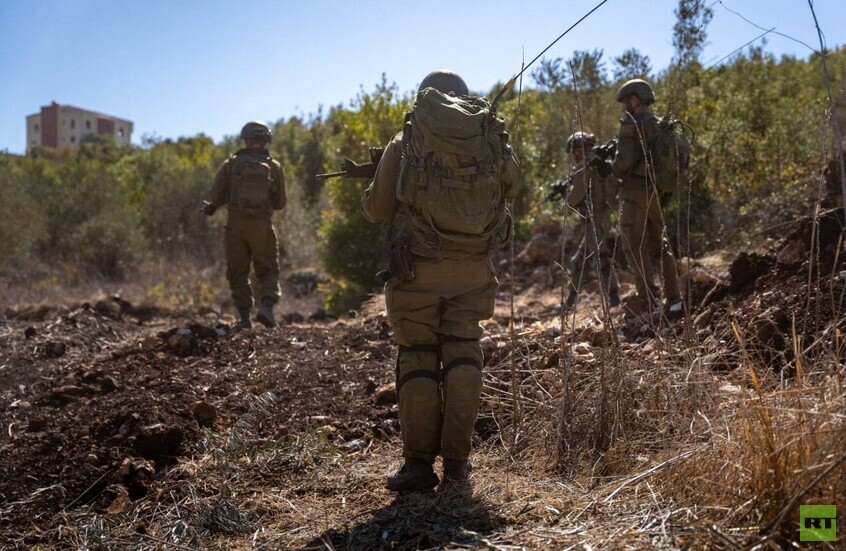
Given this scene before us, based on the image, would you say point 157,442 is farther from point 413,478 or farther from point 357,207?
point 357,207

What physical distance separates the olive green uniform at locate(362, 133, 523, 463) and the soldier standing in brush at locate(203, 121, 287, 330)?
432cm

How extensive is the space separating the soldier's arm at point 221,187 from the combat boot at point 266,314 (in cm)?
108

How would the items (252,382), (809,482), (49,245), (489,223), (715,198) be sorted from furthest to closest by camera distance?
(49,245) < (715,198) < (252,382) < (489,223) < (809,482)

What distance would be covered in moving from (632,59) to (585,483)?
26.5 ft

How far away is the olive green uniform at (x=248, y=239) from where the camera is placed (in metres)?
7.89

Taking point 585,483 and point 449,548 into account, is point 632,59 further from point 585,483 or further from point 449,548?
point 449,548

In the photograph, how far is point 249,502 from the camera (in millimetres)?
3689

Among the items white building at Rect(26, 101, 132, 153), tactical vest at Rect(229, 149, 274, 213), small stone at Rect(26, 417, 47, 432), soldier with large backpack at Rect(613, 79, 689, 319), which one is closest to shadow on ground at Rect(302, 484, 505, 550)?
small stone at Rect(26, 417, 47, 432)

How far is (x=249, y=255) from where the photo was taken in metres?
8.30

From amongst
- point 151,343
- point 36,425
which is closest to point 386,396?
point 36,425

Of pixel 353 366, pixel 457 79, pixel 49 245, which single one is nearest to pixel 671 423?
pixel 457 79

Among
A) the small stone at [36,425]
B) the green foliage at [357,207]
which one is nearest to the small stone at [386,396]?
the small stone at [36,425]

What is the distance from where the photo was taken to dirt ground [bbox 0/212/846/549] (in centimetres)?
290

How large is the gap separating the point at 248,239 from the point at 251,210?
0.39 meters
